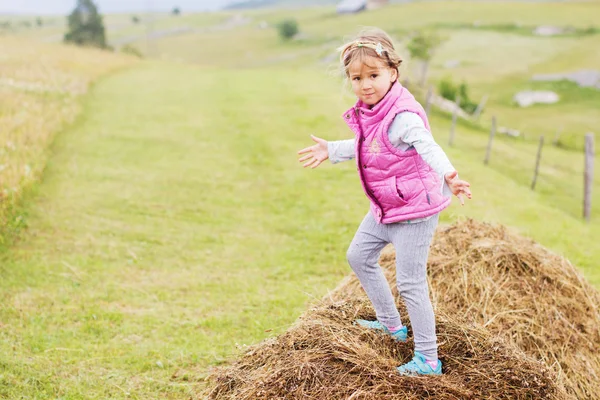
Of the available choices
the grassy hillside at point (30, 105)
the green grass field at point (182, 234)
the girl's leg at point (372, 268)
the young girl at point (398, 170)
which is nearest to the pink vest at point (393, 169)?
the young girl at point (398, 170)

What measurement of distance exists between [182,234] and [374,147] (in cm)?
A: 565

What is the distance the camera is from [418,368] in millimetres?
3576

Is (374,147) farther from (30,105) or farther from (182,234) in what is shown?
(30,105)

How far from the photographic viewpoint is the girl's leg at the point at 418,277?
144 inches

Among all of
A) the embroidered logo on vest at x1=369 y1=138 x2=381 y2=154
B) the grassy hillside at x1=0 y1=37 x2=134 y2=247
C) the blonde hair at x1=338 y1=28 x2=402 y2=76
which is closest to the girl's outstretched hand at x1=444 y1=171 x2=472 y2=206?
the embroidered logo on vest at x1=369 y1=138 x2=381 y2=154

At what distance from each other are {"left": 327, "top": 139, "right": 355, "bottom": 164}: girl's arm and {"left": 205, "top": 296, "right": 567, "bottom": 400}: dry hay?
3.89ft

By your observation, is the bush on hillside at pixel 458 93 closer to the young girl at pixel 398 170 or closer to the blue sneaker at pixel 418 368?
the young girl at pixel 398 170

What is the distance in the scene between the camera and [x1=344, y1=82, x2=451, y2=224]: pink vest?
3.62 metres

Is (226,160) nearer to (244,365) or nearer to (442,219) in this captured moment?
(442,219)

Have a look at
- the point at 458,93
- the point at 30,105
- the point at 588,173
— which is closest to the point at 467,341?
the point at 588,173

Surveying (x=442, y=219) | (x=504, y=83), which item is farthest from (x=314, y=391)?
(x=504, y=83)

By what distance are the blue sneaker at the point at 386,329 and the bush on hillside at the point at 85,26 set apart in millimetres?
47861

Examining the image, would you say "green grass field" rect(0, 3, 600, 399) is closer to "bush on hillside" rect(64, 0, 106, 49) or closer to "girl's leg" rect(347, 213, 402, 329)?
"girl's leg" rect(347, 213, 402, 329)

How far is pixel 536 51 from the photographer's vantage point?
5041cm
